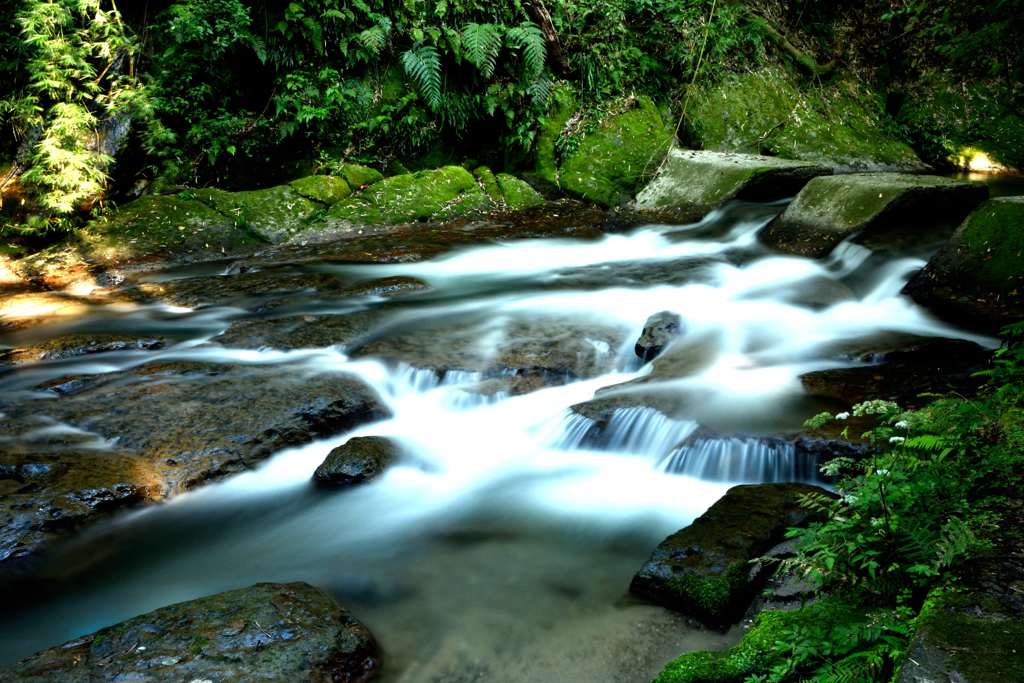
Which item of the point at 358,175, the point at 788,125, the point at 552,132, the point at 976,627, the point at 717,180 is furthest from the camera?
the point at 788,125

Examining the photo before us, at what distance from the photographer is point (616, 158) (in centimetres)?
1095

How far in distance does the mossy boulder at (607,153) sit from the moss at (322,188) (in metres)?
2.98

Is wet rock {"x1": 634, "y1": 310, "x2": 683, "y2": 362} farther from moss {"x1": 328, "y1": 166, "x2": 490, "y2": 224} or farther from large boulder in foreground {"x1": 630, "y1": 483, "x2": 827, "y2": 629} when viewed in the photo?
moss {"x1": 328, "y1": 166, "x2": 490, "y2": 224}

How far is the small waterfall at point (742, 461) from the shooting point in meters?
3.96

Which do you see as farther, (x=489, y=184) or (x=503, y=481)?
(x=489, y=184)

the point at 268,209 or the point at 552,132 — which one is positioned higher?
the point at 552,132

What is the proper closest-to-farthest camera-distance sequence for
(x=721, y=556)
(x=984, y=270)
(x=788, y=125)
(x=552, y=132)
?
(x=721, y=556) → (x=984, y=270) → (x=552, y=132) → (x=788, y=125)

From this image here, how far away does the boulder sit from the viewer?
3.83m

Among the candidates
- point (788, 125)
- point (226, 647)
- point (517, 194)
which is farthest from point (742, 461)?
point (788, 125)

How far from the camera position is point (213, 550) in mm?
3938

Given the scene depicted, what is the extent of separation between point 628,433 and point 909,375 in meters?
1.89

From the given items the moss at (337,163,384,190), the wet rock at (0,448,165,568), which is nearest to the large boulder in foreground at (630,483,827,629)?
the wet rock at (0,448,165,568)

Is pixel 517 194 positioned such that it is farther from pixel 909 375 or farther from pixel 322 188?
pixel 909 375

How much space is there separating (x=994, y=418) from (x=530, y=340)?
370cm
